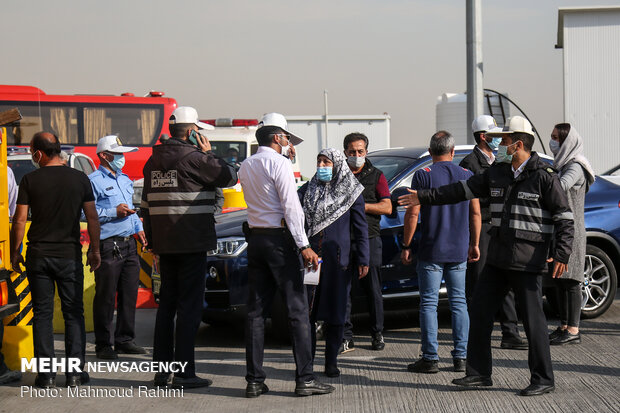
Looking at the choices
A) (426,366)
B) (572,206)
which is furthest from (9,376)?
(572,206)

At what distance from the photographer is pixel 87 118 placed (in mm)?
20750

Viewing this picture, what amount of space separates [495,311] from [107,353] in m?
3.37

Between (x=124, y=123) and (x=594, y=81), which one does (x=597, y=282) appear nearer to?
(x=594, y=81)

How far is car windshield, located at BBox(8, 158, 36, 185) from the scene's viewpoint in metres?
11.2

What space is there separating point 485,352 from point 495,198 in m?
1.09

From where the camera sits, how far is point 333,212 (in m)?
6.13

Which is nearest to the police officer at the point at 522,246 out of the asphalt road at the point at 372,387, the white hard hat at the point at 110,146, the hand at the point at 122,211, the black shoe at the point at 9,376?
the asphalt road at the point at 372,387

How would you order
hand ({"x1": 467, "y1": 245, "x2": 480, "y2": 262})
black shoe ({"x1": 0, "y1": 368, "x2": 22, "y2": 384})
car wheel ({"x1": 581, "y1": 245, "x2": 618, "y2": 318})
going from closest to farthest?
black shoe ({"x1": 0, "y1": 368, "x2": 22, "y2": 384}) → hand ({"x1": 467, "y1": 245, "x2": 480, "y2": 262}) → car wheel ({"x1": 581, "y1": 245, "x2": 618, "y2": 318})

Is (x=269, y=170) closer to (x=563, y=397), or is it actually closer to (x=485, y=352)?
(x=485, y=352)

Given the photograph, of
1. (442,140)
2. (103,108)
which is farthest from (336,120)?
(442,140)

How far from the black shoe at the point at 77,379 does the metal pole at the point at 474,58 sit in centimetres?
894

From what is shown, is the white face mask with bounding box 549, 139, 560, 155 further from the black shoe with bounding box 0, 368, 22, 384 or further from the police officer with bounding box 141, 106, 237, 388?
the black shoe with bounding box 0, 368, 22, 384

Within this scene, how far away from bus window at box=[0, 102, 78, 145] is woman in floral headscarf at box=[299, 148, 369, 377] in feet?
51.1

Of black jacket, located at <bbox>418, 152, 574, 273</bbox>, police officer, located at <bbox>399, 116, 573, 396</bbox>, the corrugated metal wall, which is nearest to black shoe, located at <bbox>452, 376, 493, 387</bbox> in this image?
police officer, located at <bbox>399, 116, 573, 396</bbox>
